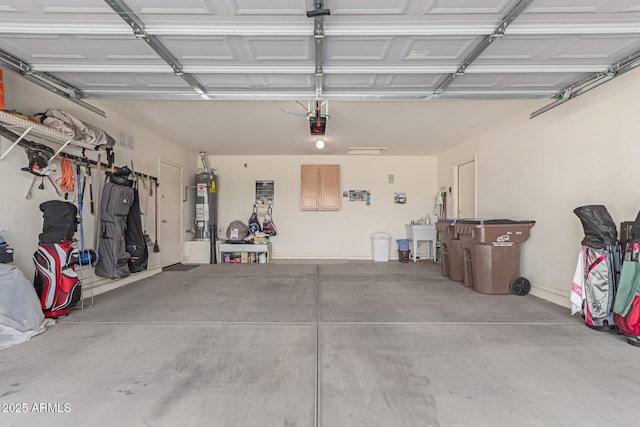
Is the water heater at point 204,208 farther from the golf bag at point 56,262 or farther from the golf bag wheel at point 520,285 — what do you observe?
the golf bag wheel at point 520,285

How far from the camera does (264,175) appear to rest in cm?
758

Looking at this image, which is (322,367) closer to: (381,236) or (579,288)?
(579,288)

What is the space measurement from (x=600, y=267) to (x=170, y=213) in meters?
6.74

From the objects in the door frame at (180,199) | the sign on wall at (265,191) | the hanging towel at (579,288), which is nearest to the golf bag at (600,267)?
the hanging towel at (579,288)

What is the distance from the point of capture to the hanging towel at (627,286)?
7.88 ft

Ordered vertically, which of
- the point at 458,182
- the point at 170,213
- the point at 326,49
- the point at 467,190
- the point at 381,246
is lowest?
the point at 381,246

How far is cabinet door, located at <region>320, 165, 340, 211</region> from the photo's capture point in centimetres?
743

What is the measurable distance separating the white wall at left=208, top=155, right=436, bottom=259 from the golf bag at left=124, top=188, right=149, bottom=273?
3051mm

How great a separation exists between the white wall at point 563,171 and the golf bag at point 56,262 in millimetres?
5583

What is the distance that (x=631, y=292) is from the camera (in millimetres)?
2430

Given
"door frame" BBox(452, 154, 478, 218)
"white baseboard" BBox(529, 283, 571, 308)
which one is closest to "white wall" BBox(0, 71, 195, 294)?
"white baseboard" BBox(529, 283, 571, 308)

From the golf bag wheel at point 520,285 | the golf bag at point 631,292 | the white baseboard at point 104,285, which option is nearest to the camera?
the golf bag at point 631,292

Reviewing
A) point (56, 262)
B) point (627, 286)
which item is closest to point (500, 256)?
point (627, 286)

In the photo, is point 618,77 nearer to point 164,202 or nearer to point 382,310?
point 382,310
